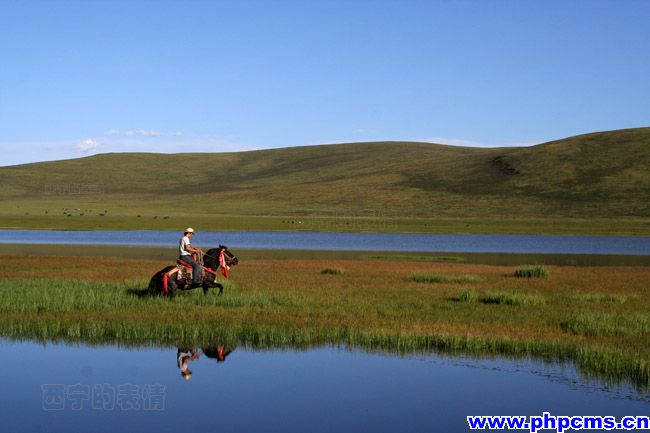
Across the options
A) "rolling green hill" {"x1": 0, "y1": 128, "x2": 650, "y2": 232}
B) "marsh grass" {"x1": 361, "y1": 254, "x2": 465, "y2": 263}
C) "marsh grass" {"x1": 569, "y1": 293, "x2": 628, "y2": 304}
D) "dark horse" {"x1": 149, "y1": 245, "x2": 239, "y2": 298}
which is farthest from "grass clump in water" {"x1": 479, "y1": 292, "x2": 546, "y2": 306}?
"rolling green hill" {"x1": 0, "y1": 128, "x2": 650, "y2": 232}

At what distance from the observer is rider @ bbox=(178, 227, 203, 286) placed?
2316 centimetres

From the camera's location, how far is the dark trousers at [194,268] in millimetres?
23297

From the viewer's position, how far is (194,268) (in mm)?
23547

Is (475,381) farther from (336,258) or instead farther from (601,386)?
(336,258)

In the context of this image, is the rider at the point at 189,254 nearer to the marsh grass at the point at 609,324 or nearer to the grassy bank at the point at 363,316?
the grassy bank at the point at 363,316

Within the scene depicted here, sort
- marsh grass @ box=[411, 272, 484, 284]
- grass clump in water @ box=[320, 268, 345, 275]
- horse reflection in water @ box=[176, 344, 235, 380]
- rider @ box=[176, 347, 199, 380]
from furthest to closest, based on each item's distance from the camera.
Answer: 1. grass clump in water @ box=[320, 268, 345, 275]
2. marsh grass @ box=[411, 272, 484, 284]
3. horse reflection in water @ box=[176, 344, 235, 380]
4. rider @ box=[176, 347, 199, 380]

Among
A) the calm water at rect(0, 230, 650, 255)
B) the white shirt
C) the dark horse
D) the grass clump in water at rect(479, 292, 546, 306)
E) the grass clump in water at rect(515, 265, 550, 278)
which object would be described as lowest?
the calm water at rect(0, 230, 650, 255)

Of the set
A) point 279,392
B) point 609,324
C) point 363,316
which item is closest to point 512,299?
point 609,324

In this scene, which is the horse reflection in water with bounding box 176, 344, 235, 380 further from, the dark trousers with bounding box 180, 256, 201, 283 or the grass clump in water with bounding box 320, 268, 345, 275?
the grass clump in water with bounding box 320, 268, 345, 275

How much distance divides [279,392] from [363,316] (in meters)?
7.37

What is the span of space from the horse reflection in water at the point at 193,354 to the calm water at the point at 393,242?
140 ft

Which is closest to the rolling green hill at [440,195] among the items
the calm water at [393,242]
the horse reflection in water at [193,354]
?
the calm water at [393,242]

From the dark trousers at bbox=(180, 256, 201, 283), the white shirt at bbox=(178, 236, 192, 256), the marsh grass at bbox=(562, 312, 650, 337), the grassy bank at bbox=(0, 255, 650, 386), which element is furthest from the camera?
the dark trousers at bbox=(180, 256, 201, 283)

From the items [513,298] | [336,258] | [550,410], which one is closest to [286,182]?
[336,258]
